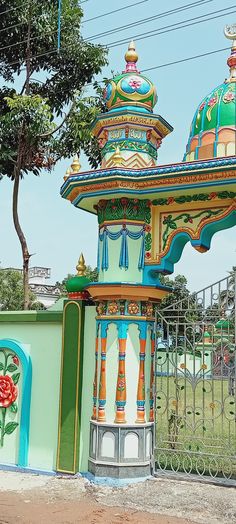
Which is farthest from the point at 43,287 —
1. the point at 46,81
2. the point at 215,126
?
the point at 215,126

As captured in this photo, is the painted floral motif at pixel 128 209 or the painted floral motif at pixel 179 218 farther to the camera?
the painted floral motif at pixel 128 209

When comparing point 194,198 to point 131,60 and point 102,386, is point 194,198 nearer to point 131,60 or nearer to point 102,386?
point 131,60

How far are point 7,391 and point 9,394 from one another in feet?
0.14

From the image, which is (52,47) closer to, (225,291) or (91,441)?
(225,291)

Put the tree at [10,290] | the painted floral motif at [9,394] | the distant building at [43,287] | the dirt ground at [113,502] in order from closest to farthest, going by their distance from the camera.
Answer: the dirt ground at [113,502] < the painted floral motif at [9,394] < the tree at [10,290] < the distant building at [43,287]

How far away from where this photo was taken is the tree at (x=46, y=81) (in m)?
9.72

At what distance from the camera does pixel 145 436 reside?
5.45 metres

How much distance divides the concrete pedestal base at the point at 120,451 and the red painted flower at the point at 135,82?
3.52 meters

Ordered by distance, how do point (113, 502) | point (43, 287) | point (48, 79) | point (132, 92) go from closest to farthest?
point (113, 502)
point (132, 92)
point (48, 79)
point (43, 287)

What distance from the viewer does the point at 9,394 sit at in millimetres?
6148

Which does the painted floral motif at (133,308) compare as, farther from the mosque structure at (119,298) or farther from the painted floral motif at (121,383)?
the painted floral motif at (121,383)

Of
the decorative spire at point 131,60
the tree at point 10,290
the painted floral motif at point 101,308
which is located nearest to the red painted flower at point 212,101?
the decorative spire at point 131,60

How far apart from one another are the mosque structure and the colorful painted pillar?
0.01 m

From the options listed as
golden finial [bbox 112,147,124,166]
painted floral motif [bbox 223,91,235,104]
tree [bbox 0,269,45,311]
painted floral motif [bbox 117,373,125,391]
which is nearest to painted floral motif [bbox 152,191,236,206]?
golden finial [bbox 112,147,124,166]
